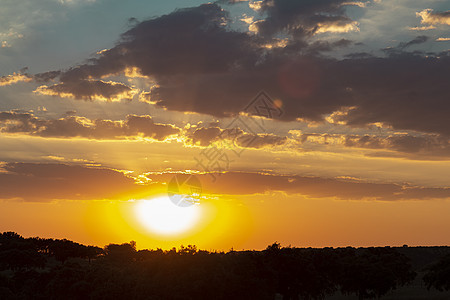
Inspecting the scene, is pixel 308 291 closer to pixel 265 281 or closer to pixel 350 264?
pixel 265 281

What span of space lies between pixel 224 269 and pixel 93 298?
2615 centimetres

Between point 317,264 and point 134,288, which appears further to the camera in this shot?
point 317,264

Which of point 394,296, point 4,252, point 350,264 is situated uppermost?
point 4,252

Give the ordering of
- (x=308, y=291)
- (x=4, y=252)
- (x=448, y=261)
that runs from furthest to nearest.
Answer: (x=4, y=252), (x=308, y=291), (x=448, y=261)

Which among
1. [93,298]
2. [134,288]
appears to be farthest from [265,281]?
[93,298]

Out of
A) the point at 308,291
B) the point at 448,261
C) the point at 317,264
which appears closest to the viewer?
the point at 448,261

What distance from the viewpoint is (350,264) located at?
135 meters

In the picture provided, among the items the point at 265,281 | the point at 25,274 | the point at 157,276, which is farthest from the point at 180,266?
the point at 25,274

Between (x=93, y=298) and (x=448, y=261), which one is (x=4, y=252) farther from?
(x=448, y=261)

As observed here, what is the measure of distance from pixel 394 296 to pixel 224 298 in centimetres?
7196

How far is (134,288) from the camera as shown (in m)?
91.2

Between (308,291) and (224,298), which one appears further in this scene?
(308,291)

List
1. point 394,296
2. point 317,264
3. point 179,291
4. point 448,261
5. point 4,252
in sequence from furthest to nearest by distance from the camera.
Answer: point 4,252 → point 394,296 → point 317,264 → point 179,291 → point 448,261

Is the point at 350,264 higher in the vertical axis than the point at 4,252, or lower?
lower
